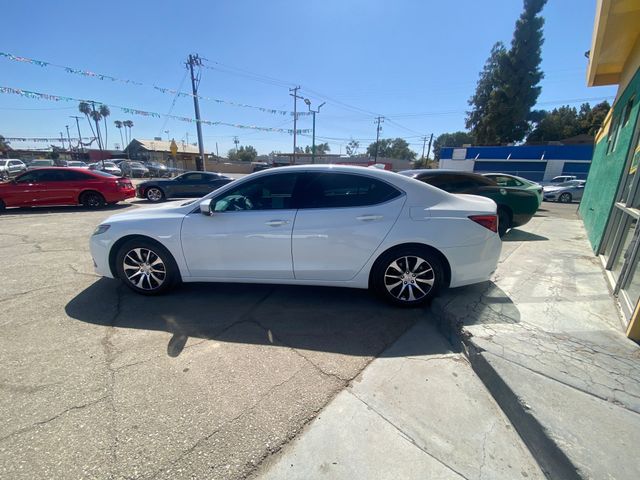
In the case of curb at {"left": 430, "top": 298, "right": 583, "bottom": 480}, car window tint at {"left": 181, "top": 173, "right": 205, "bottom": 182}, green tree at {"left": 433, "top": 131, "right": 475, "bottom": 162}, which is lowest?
curb at {"left": 430, "top": 298, "right": 583, "bottom": 480}

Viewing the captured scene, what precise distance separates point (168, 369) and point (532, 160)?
39038 millimetres

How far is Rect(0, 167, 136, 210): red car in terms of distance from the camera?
9.79 m

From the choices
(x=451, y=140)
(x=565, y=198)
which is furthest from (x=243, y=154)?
(x=565, y=198)

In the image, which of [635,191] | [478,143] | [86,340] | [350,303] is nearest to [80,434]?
[86,340]

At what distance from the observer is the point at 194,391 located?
223cm

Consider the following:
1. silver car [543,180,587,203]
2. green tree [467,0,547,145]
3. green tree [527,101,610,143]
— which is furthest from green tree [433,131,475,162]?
silver car [543,180,587,203]

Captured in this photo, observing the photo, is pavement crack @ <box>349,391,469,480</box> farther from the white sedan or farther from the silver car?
the silver car

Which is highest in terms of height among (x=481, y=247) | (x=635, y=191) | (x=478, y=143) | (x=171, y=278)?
A: (x=478, y=143)

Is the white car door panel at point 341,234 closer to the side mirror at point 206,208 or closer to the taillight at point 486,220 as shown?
the taillight at point 486,220

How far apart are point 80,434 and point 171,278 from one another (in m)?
1.95

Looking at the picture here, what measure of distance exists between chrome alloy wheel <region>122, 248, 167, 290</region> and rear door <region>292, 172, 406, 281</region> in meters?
1.68

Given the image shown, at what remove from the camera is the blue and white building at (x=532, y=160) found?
96.9ft

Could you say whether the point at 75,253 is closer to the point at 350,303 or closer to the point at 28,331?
the point at 28,331

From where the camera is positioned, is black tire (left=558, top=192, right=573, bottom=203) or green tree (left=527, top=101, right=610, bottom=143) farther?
green tree (left=527, top=101, right=610, bottom=143)
